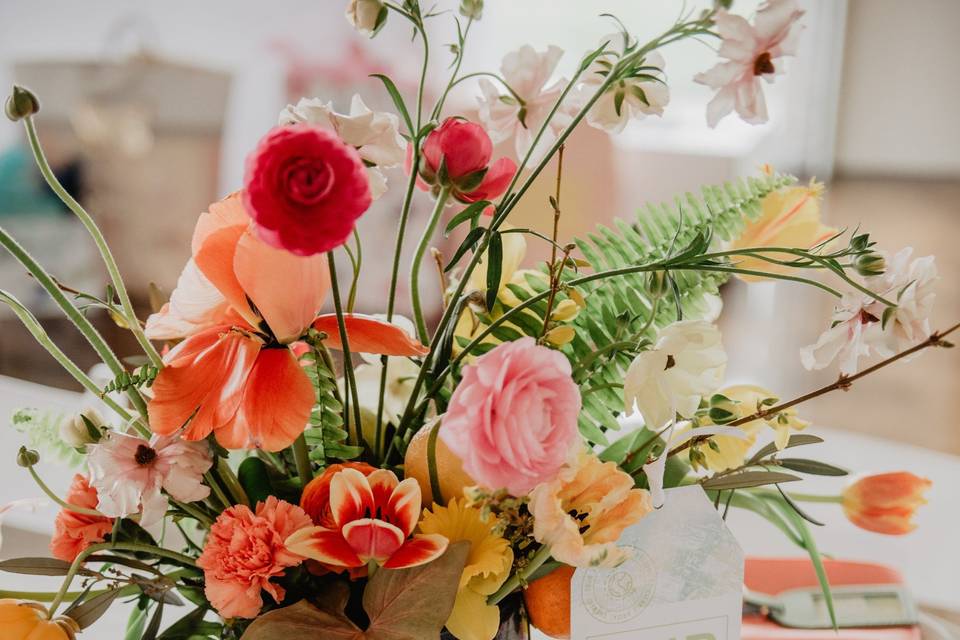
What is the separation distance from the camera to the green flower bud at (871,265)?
439 mm

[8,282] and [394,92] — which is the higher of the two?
[394,92]

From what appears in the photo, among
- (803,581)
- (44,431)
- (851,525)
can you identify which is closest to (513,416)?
(44,431)

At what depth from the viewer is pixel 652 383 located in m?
0.43

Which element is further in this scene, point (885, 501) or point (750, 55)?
point (885, 501)

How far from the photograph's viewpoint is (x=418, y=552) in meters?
0.43

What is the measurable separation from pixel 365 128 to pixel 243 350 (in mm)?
126

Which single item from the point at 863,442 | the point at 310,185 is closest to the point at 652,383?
the point at 310,185

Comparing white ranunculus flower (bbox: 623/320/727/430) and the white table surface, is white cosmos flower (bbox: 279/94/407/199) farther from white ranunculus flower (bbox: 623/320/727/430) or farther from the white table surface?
the white table surface

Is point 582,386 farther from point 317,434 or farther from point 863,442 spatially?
point 863,442

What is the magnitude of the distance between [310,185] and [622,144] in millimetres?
2699

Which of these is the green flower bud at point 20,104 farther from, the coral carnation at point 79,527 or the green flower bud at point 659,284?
the green flower bud at point 659,284

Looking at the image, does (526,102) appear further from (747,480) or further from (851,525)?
(851,525)

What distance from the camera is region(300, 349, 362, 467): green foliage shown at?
45cm

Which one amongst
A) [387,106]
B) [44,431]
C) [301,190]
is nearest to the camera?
[301,190]
